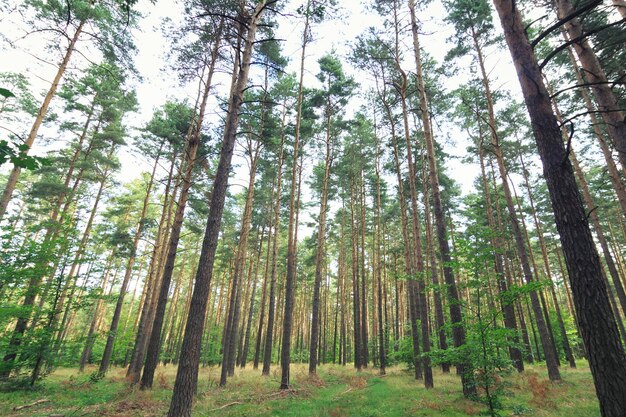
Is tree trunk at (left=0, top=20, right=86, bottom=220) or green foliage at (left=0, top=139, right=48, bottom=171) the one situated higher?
tree trunk at (left=0, top=20, right=86, bottom=220)

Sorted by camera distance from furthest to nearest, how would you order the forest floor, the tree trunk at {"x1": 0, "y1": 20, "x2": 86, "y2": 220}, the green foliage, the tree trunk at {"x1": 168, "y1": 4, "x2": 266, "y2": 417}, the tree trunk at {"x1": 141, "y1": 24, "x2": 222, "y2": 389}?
the tree trunk at {"x1": 0, "y1": 20, "x2": 86, "y2": 220} → the tree trunk at {"x1": 141, "y1": 24, "x2": 222, "y2": 389} → the forest floor → the tree trunk at {"x1": 168, "y1": 4, "x2": 266, "y2": 417} → the green foliage

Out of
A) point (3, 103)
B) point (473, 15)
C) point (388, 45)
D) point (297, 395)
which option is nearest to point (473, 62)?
point (473, 15)

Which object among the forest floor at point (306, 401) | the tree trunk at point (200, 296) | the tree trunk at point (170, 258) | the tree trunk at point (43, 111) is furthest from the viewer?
the tree trunk at point (43, 111)

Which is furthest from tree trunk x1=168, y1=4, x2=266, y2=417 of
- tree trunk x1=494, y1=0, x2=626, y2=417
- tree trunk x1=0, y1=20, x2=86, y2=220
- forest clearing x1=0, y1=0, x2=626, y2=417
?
tree trunk x1=0, y1=20, x2=86, y2=220

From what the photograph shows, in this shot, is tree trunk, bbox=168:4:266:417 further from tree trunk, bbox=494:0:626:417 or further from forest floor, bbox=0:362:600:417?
tree trunk, bbox=494:0:626:417

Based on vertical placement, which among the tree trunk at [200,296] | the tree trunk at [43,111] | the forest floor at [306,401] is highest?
the tree trunk at [43,111]

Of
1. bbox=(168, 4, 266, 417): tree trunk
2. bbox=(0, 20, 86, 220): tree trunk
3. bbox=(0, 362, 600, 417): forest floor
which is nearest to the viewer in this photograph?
bbox=(168, 4, 266, 417): tree trunk

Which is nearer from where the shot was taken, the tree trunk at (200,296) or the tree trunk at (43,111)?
the tree trunk at (200,296)

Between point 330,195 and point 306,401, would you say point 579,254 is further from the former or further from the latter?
point 330,195

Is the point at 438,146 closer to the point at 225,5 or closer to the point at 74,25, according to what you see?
the point at 225,5

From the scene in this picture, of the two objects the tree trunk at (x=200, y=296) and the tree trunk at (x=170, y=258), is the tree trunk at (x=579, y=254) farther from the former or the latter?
the tree trunk at (x=170, y=258)

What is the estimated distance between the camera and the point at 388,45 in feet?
46.9

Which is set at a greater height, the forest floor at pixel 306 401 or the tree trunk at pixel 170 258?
the tree trunk at pixel 170 258

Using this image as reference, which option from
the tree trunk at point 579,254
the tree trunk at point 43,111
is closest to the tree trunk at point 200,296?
the tree trunk at point 579,254
